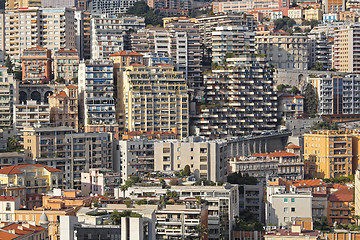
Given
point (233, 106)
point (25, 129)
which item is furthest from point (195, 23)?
point (25, 129)

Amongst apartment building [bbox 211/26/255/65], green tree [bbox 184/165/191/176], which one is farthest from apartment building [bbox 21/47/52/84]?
green tree [bbox 184/165/191/176]

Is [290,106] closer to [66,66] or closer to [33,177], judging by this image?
[66,66]

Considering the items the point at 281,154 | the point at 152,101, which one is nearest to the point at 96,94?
the point at 152,101

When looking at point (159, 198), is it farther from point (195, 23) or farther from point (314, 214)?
point (195, 23)

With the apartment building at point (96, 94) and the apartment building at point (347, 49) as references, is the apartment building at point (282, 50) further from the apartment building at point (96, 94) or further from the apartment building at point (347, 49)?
the apartment building at point (96, 94)

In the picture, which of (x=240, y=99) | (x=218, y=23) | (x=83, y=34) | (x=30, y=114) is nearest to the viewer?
(x=30, y=114)
